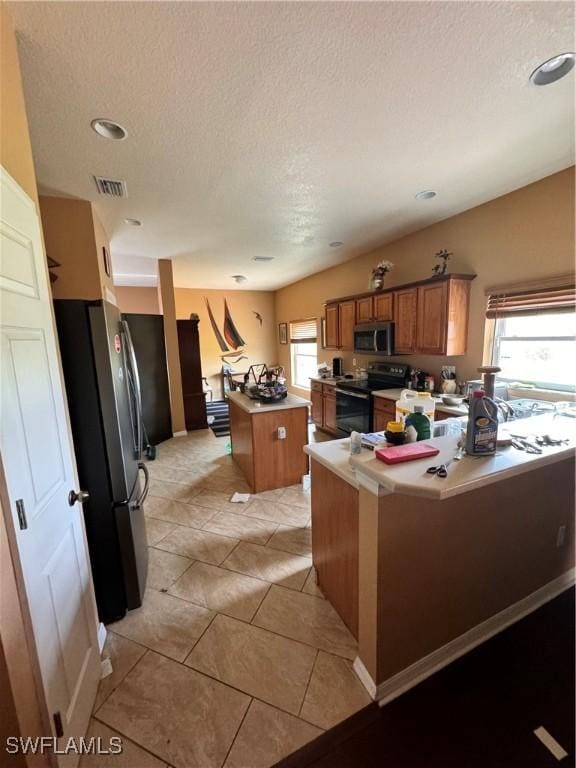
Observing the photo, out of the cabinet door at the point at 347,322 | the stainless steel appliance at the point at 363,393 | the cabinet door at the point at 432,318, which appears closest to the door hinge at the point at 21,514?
the cabinet door at the point at 432,318

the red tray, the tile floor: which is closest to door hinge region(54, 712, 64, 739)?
the tile floor

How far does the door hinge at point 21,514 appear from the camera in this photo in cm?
87

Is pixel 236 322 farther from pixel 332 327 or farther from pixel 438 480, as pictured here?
pixel 438 480

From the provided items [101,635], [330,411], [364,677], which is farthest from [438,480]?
[330,411]

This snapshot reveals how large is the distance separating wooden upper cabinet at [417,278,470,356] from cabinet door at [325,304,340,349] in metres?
1.75

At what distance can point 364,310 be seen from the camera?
4.27m

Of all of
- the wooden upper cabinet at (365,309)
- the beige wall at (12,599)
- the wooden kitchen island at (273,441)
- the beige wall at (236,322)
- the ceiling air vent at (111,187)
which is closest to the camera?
the beige wall at (12,599)

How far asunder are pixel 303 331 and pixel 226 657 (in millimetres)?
5803

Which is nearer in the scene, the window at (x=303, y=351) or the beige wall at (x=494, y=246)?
the beige wall at (x=494, y=246)

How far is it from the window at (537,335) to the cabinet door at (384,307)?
108cm

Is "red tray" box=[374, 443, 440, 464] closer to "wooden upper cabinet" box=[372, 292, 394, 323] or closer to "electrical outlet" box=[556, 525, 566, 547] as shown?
"electrical outlet" box=[556, 525, 566, 547]

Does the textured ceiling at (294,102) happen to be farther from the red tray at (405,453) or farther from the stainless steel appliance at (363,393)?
the stainless steel appliance at (363,393)

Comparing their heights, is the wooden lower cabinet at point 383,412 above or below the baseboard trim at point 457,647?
above

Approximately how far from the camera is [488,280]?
295 centimetres
